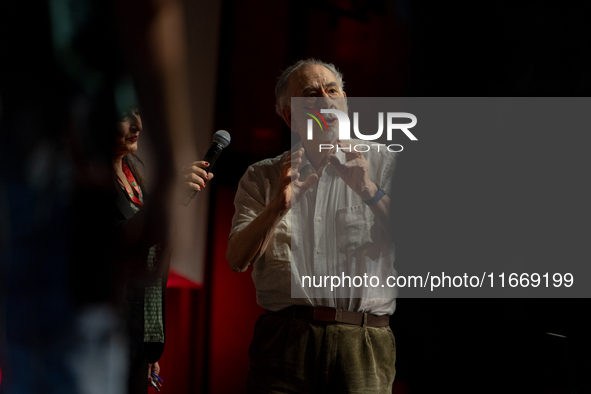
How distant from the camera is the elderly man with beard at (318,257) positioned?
1252 millimetres

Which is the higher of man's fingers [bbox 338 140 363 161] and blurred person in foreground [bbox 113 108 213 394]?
man's fingers [bbox 338 140 363 161]

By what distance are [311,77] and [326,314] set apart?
2.33 ft

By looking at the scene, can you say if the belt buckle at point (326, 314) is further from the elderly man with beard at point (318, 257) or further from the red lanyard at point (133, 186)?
the red lanyard at point (133, 186)

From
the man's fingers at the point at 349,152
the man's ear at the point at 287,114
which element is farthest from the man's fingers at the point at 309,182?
the man's ear at the point at 287,114

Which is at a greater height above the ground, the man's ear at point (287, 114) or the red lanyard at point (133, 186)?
the man's ear at point (287, 114)

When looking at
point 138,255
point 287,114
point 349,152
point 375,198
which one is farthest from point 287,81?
point 138,255

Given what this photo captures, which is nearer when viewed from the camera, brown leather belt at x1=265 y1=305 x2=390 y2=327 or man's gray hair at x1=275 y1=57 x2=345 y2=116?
brown leather belt at x1=265 y1=305 x2=390 y2=327

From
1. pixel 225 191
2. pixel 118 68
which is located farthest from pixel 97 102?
pixel 225 191

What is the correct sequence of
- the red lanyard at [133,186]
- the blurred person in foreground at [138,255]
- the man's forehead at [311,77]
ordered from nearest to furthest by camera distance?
the blurred person in foreground at [138,255], the red lanyard at [133,186], the man's forehead at [311,77]

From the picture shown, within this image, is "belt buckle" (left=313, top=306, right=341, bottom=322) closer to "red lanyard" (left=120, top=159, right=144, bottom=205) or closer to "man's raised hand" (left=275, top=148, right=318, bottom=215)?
"man's raised hand" (left=275, top=148, right=318, bottom=215)

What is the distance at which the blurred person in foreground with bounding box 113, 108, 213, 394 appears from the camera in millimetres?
1205

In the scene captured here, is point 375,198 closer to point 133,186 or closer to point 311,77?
point 311,77

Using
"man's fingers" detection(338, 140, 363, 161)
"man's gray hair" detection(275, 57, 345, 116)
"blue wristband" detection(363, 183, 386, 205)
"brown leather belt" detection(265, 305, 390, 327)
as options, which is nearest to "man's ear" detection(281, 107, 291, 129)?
"man's gray hair" detection(275, 57, 345, 116)

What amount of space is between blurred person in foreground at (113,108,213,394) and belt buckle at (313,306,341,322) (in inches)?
17.7
